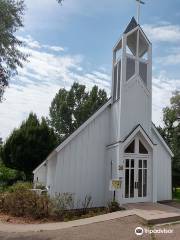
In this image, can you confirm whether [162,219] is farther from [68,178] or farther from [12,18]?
[12,18]

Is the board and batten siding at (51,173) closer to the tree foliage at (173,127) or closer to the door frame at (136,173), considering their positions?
the door frame at (136,173)

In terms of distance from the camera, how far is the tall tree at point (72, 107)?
4991 centimetres

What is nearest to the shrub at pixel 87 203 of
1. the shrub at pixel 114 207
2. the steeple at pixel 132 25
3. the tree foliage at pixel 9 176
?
the shrub at pixel 114 207

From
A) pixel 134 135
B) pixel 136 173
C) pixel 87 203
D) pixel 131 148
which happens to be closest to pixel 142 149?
pixel 131 148

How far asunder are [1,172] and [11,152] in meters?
3.54

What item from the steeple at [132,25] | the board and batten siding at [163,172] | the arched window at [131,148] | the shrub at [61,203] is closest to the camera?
the shrub at [61,203]

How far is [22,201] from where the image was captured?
14.7 meters

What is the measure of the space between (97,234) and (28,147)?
23.5 metres

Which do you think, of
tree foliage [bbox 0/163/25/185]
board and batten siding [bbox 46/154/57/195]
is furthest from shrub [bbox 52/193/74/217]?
tree foliage [bbox 0/163/25/185]

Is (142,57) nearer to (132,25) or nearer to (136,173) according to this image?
(132,25)

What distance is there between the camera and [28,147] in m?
33.2

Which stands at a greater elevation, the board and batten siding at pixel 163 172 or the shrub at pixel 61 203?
the board and batten siding at pixel 163 172

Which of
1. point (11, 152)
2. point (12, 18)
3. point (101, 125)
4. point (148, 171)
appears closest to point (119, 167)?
point (148, 171)

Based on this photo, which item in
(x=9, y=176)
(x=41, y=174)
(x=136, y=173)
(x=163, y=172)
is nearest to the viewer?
(x=136, y=173)
